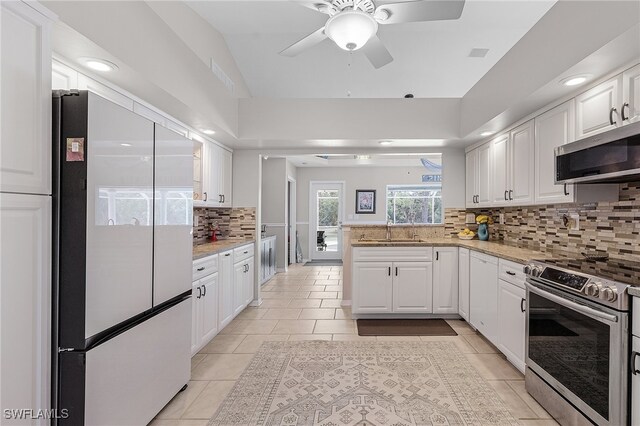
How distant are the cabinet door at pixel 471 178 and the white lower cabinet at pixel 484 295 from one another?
0.97 metres

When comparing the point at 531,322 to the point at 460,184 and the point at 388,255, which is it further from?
the point at 460,184

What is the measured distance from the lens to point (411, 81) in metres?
4.97

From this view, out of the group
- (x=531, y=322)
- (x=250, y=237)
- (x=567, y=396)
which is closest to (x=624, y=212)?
(x=531, y=322)

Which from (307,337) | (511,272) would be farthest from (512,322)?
(307,337)

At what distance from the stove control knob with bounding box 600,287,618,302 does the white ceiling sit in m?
2.97

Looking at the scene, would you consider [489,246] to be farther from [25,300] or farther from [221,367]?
[25,300]

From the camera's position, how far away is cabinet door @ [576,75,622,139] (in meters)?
2.01

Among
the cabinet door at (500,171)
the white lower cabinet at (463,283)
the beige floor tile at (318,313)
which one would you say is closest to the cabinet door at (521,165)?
the cabinet door at (500,171)

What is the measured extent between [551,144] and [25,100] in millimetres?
3260

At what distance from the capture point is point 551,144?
8.60 ft

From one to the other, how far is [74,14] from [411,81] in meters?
4.34

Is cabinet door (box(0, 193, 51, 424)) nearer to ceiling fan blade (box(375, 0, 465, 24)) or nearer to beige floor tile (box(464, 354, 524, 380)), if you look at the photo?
ceiling fan blade (box(375, 0, 465, 24))

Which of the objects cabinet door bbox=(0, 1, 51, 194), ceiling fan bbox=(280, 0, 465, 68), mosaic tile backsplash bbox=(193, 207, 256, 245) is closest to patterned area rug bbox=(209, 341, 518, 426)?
cabinet door bbox=(0, 1, 51, 194)

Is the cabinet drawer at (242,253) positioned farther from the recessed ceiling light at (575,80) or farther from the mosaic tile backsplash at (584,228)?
the recessed ceiling light at (575,80)
